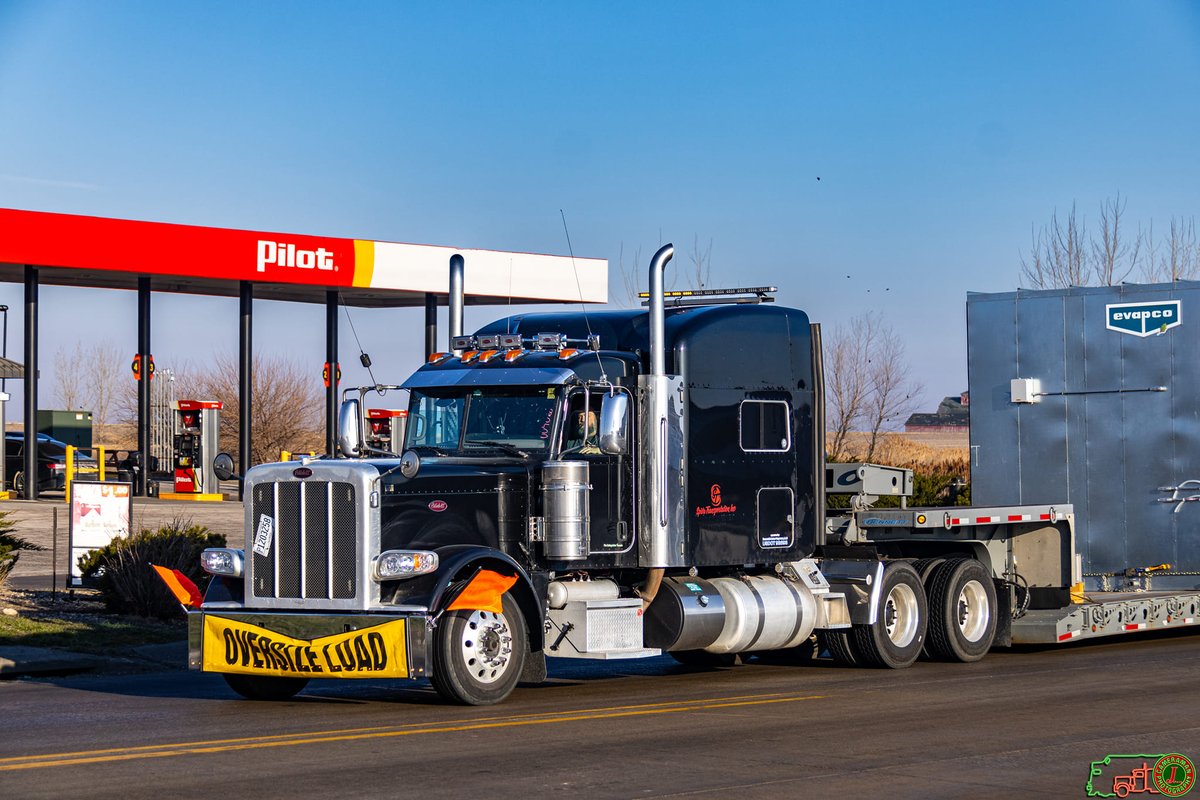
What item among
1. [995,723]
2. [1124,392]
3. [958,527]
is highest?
[1124,392]

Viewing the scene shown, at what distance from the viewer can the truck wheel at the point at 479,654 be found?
11805 millimetres

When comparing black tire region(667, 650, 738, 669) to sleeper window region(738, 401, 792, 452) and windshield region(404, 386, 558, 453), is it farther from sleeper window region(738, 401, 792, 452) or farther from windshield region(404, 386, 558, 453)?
windshield region(404, 386, 558, 453)

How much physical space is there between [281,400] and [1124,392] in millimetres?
52528

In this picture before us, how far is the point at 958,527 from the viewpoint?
16734mm

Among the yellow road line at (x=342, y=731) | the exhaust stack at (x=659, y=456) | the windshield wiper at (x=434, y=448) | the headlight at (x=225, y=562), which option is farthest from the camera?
the exhaust stack at (x=659, y=456)

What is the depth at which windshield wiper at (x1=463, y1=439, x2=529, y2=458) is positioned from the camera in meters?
13.1

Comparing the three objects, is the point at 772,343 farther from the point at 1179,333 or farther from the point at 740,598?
the point at 1179,333

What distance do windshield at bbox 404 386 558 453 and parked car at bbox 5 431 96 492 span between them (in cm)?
2685

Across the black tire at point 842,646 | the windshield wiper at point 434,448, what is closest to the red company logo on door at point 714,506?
the black tire at point 842,646

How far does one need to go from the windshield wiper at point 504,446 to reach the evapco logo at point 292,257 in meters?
26.1

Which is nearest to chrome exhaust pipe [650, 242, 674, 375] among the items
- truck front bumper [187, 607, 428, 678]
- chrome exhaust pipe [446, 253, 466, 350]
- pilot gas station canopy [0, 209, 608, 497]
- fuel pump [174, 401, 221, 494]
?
chrome exhaust pipe [446, 253, 466, 350]

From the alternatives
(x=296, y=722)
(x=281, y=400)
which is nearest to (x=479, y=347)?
(x=296, y=722)

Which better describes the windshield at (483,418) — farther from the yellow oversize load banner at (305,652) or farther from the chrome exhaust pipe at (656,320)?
the yellow oversize load banner at (305,652)

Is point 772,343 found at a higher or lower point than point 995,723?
higher
